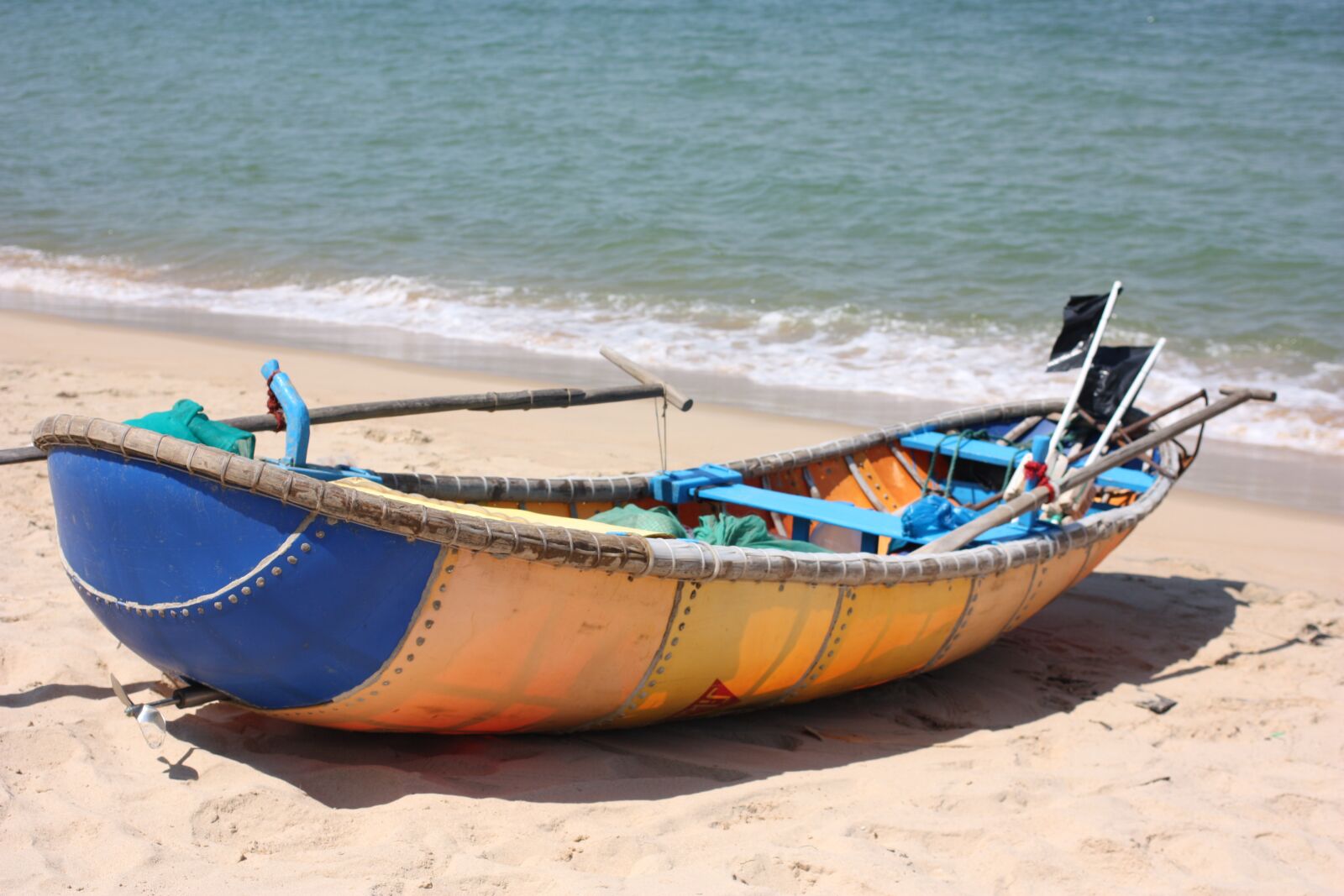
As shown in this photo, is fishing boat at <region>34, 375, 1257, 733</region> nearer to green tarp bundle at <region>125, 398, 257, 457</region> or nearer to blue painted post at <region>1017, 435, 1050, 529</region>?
green tarp bundle at <region>125, 398, 257, 457</region>

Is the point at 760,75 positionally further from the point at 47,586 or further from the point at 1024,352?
the point at 47,586

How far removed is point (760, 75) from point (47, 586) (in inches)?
666

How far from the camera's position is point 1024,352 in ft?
35.1

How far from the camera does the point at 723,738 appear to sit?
4.23m

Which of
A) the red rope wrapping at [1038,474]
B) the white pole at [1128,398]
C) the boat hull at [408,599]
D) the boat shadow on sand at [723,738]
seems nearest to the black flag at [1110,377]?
the white pole at [1128,398]

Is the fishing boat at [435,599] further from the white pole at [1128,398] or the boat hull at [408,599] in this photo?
the white pole at [1128,398]

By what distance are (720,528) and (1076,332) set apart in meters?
2.35

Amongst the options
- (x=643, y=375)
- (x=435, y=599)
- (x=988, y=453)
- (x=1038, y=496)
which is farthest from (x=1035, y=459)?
(x=435, y=599)

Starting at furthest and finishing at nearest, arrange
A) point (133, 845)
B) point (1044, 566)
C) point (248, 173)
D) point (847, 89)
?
point (847, 89) < point (248, 173) < point (1044, 566) < point (133, 845)

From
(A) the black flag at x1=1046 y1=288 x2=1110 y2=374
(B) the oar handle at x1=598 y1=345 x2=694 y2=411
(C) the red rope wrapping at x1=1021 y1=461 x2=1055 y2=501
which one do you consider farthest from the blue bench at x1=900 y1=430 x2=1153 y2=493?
(B) the oar handle at x1=598 y1=345 x2=694 y2=411

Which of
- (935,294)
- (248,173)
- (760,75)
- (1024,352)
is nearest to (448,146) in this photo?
(248,173)

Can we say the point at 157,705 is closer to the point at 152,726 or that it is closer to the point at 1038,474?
the point at 152,726

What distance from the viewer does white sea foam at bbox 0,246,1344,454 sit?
9656mm

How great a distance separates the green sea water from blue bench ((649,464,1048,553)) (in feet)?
15.2
